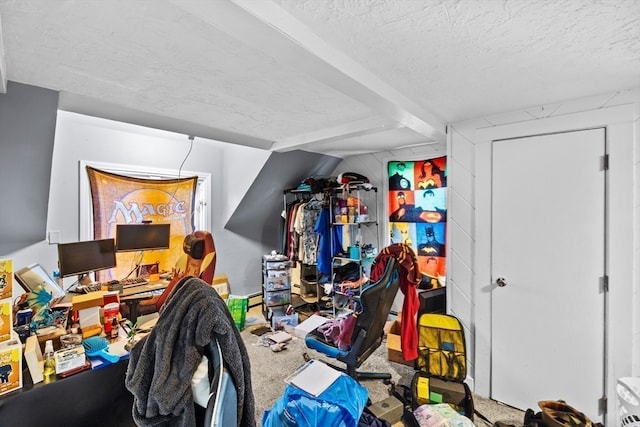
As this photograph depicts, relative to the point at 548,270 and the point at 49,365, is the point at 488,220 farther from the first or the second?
the point at 49,365

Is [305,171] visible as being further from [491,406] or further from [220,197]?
[491,406]

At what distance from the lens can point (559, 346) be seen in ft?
6.46

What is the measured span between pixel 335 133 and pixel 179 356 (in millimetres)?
2140

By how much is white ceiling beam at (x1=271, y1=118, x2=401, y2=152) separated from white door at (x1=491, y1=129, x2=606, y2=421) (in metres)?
0.90

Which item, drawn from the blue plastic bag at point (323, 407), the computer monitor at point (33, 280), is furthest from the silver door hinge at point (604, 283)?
the computer monitor at point (33, 280)

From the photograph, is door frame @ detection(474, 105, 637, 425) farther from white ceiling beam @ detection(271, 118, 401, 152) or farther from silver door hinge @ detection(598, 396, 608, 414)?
white ceiling beam @ detection(271, 118, 401, 152)

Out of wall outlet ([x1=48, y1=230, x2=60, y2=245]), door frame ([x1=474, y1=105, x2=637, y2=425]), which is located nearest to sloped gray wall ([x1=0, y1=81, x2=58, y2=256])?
wall outlet ([x1=48, y1=230, x2=60, y2=245])

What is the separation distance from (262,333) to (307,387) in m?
2.10

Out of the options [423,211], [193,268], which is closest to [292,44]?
[193,268]

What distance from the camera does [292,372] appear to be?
2590mm

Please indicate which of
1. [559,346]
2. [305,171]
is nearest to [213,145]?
[305,171]

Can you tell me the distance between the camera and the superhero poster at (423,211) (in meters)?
3.38

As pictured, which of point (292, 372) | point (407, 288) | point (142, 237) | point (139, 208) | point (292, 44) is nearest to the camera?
point (292, 44)

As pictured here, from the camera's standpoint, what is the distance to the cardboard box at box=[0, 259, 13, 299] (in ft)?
4.01
